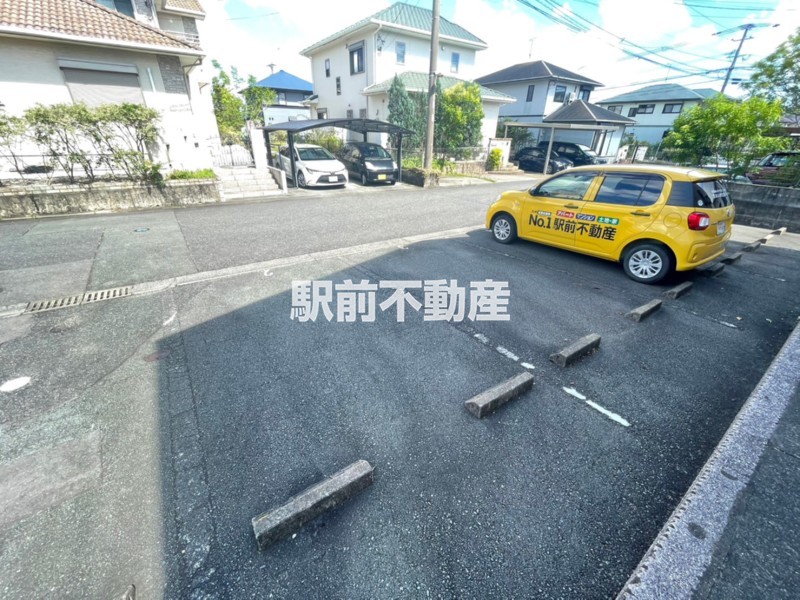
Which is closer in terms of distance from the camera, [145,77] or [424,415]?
[424,415]

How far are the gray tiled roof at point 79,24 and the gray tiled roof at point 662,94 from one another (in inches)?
1587

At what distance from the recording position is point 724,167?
10.8 metres

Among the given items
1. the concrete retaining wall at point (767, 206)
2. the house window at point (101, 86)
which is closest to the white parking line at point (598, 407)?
the concrete retaining wall at point (767, 206)

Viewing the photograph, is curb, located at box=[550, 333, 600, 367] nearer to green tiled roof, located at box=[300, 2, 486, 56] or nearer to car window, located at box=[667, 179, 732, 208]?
car window, located at box=[667, 179, 732, 208]

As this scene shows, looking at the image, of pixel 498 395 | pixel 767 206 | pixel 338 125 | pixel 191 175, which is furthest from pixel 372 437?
pixel 338 125

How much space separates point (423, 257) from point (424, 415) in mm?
3801

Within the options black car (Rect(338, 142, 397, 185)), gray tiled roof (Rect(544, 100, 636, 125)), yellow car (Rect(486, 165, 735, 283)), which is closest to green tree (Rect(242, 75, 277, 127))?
black car (Rect(338, 142, 397, 185))

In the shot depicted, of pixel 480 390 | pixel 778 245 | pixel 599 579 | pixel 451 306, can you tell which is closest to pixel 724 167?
pixel 778 245

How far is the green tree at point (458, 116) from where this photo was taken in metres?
17.2

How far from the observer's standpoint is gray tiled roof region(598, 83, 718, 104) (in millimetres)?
31547

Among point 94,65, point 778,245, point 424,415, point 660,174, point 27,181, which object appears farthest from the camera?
point 94,65

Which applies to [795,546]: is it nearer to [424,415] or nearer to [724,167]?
[424,415]

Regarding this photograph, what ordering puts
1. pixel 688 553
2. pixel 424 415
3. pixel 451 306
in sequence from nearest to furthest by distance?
1. pixel 688 553
2. pixel 424 415
3. pixel 451 306

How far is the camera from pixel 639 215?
4938 mm
